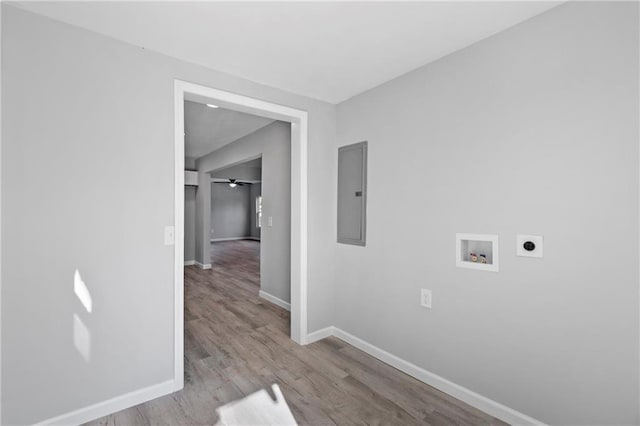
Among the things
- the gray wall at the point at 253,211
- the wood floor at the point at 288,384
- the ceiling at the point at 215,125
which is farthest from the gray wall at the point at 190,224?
the gray wall at the point at 253,211

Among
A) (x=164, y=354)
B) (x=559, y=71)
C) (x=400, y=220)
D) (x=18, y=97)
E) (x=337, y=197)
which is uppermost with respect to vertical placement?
(x=559, y=71)

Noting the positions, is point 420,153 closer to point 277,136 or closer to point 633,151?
point 633,151

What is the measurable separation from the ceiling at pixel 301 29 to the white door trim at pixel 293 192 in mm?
248

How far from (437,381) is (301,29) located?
8.56 ft

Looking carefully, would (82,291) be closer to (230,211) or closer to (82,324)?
(82,324)

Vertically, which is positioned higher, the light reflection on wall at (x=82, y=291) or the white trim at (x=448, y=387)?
the light reflection on wall at (x=82, y=291)

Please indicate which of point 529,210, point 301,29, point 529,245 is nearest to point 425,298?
point 529,245

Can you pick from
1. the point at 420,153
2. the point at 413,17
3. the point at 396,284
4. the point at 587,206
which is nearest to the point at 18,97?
the point at 413,17

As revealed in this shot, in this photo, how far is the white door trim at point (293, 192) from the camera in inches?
87.7

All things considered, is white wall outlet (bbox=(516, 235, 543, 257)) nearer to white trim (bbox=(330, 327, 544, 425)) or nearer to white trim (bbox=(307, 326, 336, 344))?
white trim (bbox=(330, 327, 544, 425))

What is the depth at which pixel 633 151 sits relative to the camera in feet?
4.75

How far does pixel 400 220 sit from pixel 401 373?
1244mm

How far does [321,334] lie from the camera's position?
124 inches

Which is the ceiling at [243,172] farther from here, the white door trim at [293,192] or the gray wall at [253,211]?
the white door trim at [293,192]
